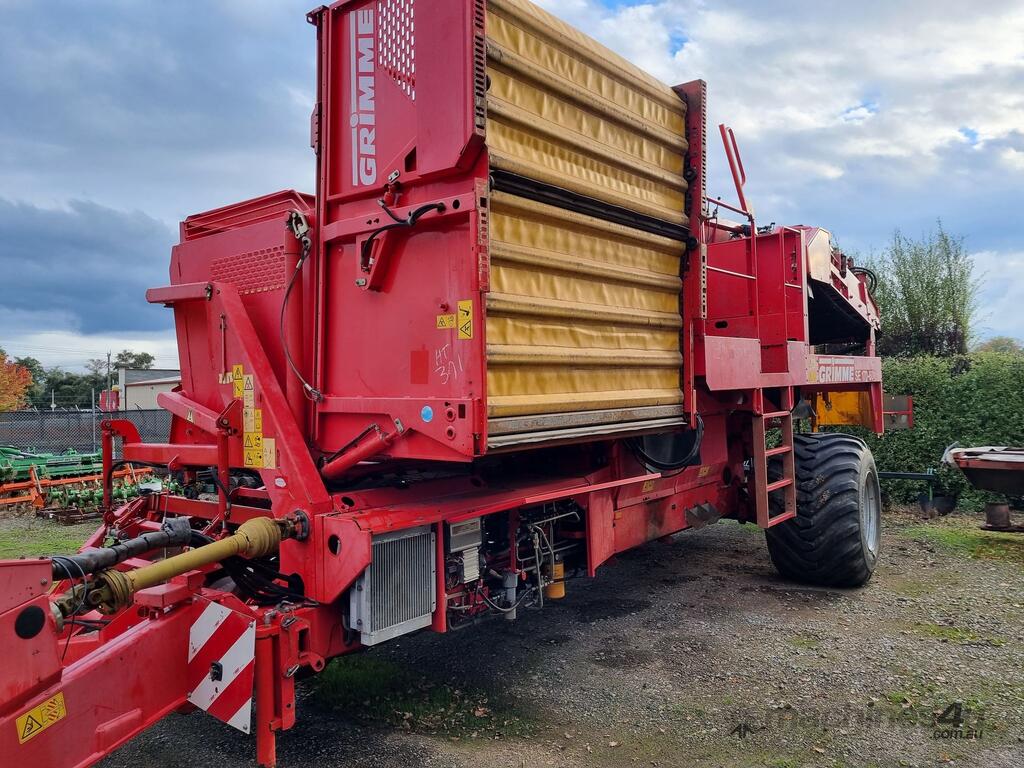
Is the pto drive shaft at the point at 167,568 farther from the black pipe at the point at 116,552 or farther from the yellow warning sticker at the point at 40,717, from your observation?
the yellow warning sticker at the point at 40,717

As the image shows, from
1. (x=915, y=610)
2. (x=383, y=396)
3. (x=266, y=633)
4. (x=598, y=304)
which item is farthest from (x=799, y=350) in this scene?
(x=266, y=633)

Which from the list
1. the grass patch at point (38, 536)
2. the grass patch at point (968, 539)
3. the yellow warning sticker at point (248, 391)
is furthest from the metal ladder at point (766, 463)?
the grass patch at point (38, 536)

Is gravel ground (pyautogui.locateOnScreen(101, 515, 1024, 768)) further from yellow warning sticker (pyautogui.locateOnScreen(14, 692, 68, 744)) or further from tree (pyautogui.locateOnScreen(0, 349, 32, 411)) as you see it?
tree (pyautogui.locateOnScreen(0, 349, 32, 411))

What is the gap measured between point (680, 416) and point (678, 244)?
1.06 m

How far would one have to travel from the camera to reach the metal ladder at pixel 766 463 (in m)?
5.15

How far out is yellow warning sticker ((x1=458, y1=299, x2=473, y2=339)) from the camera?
10.1ft

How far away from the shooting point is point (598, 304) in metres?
3.89

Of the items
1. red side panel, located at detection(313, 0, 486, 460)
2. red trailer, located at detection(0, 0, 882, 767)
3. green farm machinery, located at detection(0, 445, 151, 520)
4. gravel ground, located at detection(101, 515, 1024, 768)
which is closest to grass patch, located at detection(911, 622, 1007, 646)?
gravel ground, located at detection(101, 515, 1024, 768)

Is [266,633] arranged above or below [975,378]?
below

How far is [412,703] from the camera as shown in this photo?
4.01 m

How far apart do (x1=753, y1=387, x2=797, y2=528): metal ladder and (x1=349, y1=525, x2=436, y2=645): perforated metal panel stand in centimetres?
274

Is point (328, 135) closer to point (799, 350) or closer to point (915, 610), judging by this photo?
point (799, 350)

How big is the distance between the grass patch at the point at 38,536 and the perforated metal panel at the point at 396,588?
→ 5812 mm

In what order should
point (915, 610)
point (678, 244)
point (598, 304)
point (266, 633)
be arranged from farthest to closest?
point (915, 610)
point (678, 244)
point (598, 304)
point (266, 633)
